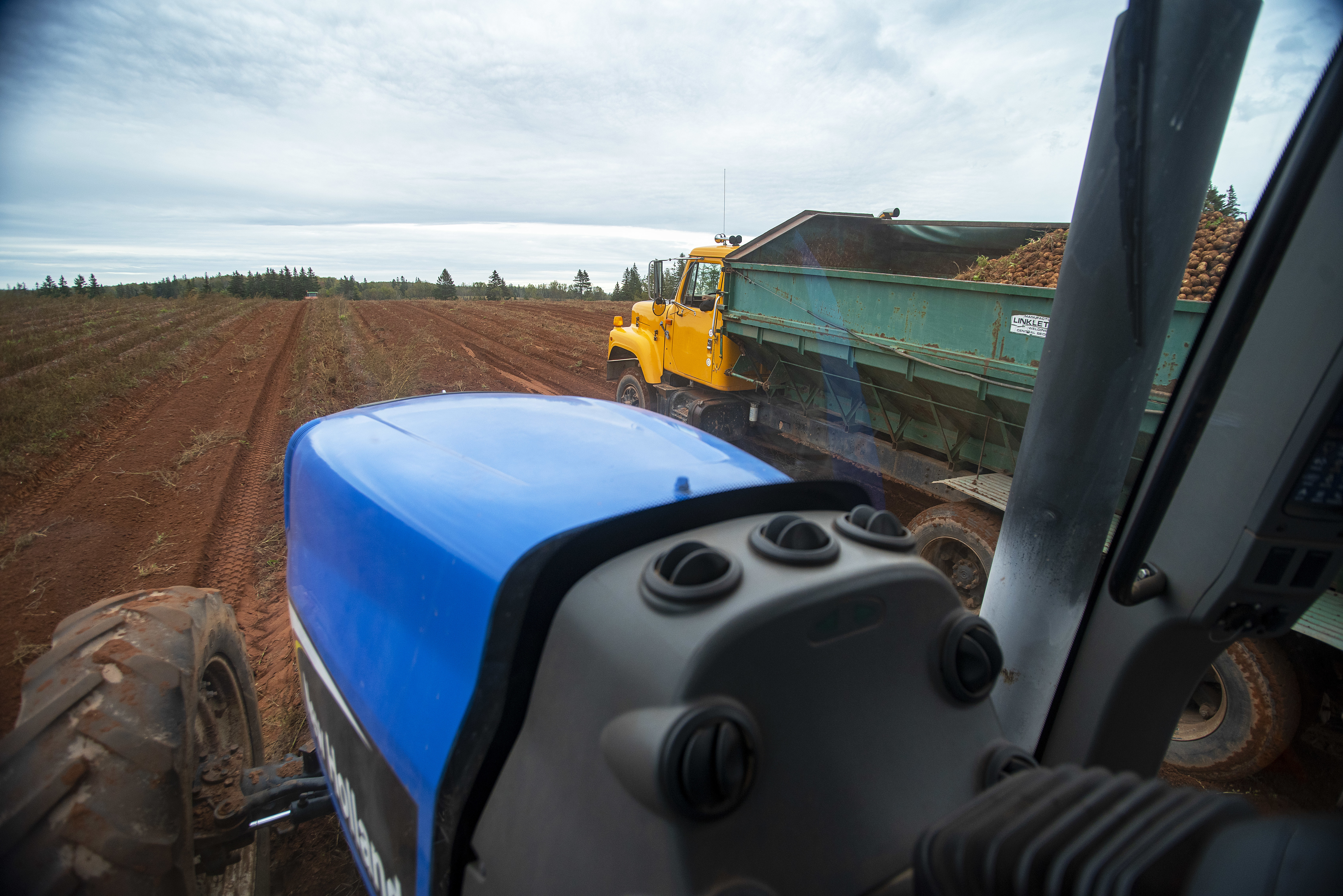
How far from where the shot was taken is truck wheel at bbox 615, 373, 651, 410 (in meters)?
9.59

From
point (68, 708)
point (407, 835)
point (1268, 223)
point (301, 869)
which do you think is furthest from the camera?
point (301, 869)

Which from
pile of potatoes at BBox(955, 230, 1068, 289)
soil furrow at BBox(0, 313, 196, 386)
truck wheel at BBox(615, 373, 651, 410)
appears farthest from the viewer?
soil furrow at BBox(0, 313, 196, 386)

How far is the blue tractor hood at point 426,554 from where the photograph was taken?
1188mm

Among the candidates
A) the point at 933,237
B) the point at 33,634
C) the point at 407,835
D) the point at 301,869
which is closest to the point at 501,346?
the point at 933,237

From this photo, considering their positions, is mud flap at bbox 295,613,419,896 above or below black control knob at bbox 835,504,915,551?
below

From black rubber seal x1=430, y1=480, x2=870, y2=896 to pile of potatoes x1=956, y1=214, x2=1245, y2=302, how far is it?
1.23 meters

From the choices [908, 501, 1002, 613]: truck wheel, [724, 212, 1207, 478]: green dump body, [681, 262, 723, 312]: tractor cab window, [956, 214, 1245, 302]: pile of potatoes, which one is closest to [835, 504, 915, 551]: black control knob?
[956, 214, 1245, 302]: pile of potatoes

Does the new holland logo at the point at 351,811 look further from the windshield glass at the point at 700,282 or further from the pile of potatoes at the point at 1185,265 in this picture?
the windshield glass at the point at 700,282

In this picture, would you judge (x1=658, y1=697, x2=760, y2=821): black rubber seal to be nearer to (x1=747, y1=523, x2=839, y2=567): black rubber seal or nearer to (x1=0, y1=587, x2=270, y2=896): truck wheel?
(x1=747, y1=523, x2=839, y2=567): black rubber seal

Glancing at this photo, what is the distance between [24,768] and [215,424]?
10.6 metres

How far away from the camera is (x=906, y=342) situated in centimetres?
541

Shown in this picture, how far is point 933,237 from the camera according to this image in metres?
8.14

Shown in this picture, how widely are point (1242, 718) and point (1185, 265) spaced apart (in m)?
3.21

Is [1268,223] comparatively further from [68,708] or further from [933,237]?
[933,237]
